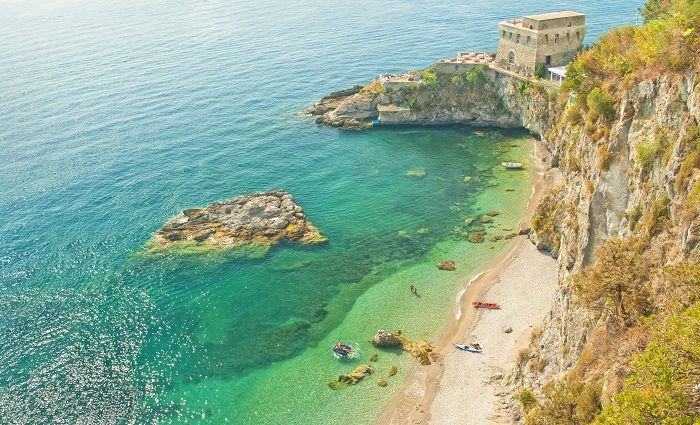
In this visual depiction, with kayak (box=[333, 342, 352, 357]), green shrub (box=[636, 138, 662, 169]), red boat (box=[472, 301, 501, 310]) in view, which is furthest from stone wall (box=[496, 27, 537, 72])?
kayak (box=[333, 342, 352, 357])

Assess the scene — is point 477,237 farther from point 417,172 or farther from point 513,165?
point 417,172

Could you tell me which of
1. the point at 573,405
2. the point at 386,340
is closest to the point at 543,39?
the point at 386,340

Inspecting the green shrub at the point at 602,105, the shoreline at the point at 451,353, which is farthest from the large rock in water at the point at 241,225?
the green shrub at the point at 602,105

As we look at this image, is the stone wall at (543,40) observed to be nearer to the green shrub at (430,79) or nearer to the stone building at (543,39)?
the stone building at (543,39)

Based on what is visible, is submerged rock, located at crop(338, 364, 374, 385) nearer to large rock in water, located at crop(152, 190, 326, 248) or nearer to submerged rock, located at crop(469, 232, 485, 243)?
large rock in water, located at crop(152, 190, 326, 248)

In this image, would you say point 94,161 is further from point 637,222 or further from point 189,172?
point 637,222

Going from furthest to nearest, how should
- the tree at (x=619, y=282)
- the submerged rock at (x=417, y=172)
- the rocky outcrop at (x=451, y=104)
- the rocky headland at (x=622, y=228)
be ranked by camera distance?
the rocky outcrop at (x=451, y=104) < the submerged rock at (x=417, y=172) < the tree at (x=619, y=282) < the rocky headland at (x=622, y=228)
